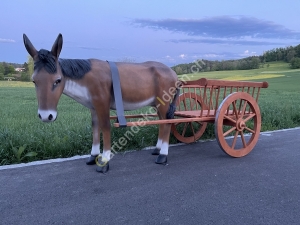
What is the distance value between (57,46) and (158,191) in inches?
65.7

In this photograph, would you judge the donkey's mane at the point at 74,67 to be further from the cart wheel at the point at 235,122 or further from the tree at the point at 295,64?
the tree at the point at 295,64

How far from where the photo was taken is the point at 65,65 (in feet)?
9.61

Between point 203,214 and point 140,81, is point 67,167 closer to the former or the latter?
point 140,81

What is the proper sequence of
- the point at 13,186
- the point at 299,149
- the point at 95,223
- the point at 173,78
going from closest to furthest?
1. the point at 95,223
2. the point at 13,186
3. the point at 173,78
4. the point at 299,149

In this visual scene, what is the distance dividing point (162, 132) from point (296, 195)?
70.9 inches

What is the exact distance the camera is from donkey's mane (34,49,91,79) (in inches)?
104

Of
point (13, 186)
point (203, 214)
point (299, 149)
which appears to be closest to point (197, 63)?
point (299, 149)

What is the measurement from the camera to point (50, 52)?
268 centimetres

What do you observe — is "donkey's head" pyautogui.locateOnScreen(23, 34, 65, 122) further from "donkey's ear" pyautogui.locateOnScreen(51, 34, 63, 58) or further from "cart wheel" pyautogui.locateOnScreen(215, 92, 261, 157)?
"cart wheel" pyautogui.locateOnScreen(215, 92, 261, 157)

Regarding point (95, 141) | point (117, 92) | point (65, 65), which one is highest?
point (65, 65)

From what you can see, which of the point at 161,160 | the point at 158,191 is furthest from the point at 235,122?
the point at 158,191

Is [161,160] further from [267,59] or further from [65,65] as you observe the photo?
[267,59]

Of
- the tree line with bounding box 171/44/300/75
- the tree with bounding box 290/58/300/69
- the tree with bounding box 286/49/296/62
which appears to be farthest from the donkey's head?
the tree with bounding box 286/49/296/62

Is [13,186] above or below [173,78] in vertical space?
below
